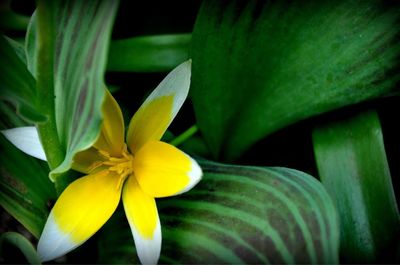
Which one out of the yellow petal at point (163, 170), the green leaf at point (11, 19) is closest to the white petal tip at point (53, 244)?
the yellow petal at point (163, 170)

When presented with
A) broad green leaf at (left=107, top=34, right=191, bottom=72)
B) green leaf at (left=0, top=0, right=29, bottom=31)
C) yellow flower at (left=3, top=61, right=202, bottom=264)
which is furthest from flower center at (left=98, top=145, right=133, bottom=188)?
green leaf at (left=0, top=0, right=29, bottom=31)

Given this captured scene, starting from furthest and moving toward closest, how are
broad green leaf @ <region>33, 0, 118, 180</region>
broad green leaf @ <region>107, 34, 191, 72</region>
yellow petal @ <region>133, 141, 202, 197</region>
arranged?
broad green leaf @ <region>107, 34, 191, 72</region>, yellow petal @ <region>133, 141, 202, 197</region>, broad green leaf @ <region>33, 0, 118, 180</region>

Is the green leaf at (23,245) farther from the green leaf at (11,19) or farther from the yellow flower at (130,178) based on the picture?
the green leaf at (11,19)

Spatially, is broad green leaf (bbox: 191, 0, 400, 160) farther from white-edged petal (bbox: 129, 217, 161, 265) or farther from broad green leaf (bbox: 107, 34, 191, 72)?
white-edged petal (bbox: 129, 217, 161, 265)

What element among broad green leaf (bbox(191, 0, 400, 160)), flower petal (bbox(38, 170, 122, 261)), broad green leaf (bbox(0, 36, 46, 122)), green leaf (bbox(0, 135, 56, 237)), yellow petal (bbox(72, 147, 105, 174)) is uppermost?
broad green leaf (bbox(191, 0, 400, 160))

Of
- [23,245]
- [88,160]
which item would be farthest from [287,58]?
[23,245]

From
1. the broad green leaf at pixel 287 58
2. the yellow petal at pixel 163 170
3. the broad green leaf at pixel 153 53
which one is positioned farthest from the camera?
the broad green leaf at pixel 153 53

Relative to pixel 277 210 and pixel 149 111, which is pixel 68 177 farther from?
pixel 277 210
